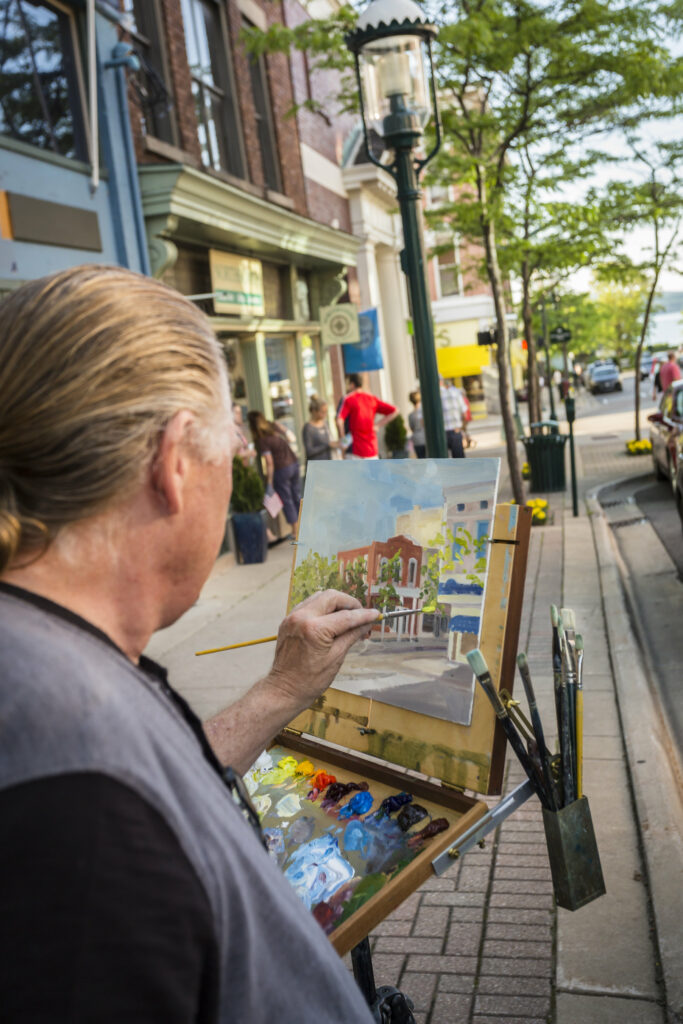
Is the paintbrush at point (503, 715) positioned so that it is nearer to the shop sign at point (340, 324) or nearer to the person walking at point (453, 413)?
the person walking at point (453, 413)

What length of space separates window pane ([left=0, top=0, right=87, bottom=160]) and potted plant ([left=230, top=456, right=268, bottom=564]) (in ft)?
12.4

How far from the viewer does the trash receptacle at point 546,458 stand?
13.8 metres

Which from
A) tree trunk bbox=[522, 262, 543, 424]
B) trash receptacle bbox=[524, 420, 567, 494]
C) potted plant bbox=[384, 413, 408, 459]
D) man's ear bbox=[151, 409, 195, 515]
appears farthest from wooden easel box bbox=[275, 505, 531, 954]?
potted plant bbox=[384, 413, 408, 459]

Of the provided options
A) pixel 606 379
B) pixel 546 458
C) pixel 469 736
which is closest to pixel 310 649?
pixel 469 736

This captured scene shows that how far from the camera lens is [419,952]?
10.8ft

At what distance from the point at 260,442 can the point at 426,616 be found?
9.74 metres

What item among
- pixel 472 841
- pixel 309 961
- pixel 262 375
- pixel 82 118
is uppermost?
pixel 82 118

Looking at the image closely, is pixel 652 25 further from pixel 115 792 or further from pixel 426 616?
pixel 115 792

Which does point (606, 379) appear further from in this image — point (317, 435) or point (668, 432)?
point (317, 435)

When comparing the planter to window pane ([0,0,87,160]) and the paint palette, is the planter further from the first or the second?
the paint palette

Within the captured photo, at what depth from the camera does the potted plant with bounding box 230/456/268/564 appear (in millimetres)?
10734

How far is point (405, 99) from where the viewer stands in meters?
5.93

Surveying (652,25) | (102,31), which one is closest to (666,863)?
(102,31)

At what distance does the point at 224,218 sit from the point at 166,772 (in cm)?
1013
